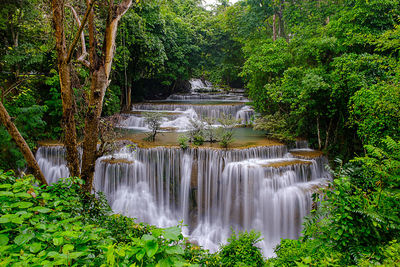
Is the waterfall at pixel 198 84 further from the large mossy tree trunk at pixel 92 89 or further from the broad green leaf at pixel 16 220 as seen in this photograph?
the broad green leaf at pixel 16 220

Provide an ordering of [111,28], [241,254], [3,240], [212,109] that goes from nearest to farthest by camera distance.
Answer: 1. [3,240]
2. [111,28]
3. [241,254]
4. [212,109]

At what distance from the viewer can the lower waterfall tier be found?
7352 millimetres

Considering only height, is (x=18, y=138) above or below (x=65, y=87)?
below

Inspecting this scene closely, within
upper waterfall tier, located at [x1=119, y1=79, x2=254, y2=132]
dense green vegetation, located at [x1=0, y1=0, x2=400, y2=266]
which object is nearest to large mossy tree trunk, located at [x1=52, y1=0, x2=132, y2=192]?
dense green vegetation, located at [x1=0, y1=0, x2=400, y2=266]

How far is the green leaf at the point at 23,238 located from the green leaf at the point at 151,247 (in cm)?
94

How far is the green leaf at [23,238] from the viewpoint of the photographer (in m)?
1.56

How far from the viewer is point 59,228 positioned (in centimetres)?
187

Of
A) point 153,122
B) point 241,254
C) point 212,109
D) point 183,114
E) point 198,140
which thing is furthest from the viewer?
point 212,109

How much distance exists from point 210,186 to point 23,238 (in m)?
6.64

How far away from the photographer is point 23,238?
5.27 feet

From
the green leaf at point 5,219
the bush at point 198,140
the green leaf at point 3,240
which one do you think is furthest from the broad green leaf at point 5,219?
the bush at point 198,140

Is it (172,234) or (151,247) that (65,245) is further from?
(172,234)

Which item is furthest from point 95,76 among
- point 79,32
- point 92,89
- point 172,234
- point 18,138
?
point 172,234

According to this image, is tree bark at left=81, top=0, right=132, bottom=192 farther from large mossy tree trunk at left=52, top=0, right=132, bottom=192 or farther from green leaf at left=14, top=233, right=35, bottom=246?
green leaf at left=14, top=233, right=35, bottom=246
